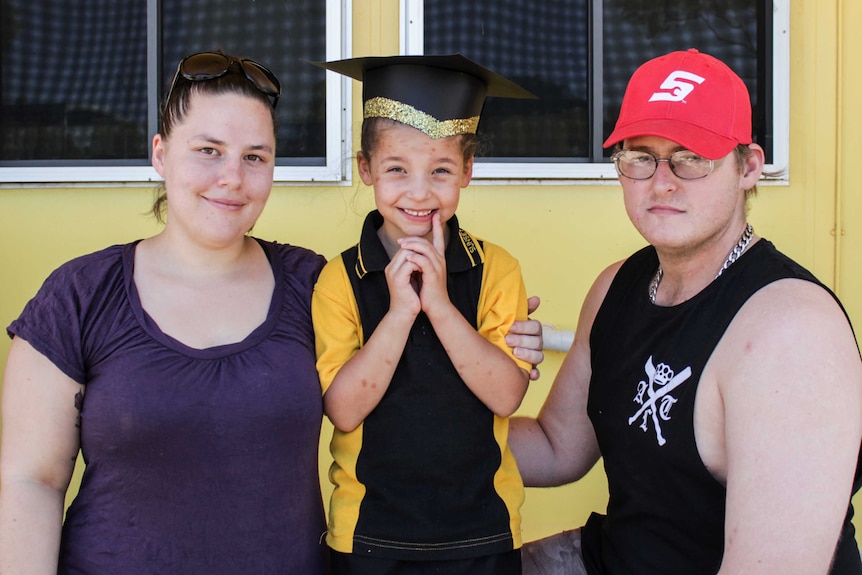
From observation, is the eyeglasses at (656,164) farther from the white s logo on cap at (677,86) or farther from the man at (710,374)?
the white s logo on cap at (677,86)

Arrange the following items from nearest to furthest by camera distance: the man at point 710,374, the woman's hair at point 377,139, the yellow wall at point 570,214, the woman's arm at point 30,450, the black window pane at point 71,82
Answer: the man at point 710,374
the woman's arm at point 30,450
the woman's hair at point 377,139
the yellow wall at point 570,214
the black window pane at point 71,82

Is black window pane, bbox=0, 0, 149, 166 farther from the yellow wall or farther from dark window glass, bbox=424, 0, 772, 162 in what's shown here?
dark window glass, bbox=424, 0, 772, 162

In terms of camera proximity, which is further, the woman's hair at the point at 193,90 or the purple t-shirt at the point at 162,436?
the woman's hair at the point at 193,90

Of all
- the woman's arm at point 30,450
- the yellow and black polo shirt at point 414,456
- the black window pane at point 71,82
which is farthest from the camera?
the black window pane at point 71,82

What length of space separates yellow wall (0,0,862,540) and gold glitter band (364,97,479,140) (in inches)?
64.9

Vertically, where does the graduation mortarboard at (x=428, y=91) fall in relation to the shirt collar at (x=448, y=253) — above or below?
above

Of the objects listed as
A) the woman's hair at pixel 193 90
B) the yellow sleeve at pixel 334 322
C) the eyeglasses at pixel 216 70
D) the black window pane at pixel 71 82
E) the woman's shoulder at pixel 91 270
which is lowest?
the yellow sleeve at pixel 334 322

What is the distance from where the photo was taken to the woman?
189 cm

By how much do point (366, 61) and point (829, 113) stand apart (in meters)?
2.65

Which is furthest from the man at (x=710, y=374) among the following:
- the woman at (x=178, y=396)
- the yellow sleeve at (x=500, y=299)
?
the woman at (x=178, y=396)

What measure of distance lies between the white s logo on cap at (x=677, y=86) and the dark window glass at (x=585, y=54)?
196cm

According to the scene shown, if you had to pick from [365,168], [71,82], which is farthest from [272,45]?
[365,168]

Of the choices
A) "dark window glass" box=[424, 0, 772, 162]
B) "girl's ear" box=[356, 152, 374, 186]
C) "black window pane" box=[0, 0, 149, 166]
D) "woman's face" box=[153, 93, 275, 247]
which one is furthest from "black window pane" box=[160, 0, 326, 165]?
"woman's face" box=[153, 93, 275, 247]

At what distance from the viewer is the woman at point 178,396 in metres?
1.89
